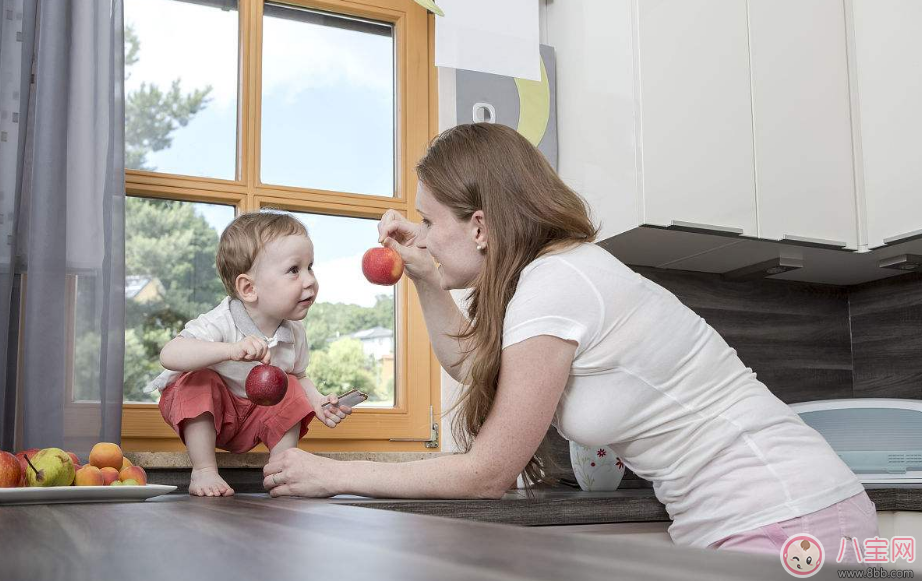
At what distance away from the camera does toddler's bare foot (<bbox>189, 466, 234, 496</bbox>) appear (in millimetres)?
1513

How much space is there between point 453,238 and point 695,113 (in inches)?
40.3

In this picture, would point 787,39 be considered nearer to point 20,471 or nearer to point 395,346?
point 395,346

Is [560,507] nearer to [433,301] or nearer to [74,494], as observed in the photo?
[433,301]

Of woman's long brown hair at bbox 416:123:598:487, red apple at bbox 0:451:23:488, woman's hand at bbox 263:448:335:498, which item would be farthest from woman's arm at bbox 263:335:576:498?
red apple at bbox 0:451:23:488

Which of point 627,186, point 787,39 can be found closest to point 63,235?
point 627,186

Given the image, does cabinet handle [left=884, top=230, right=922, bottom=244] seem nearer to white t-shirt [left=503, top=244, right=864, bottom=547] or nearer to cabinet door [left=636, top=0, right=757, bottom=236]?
cabinet door [left=636, top=0, right=757, bottom=236]

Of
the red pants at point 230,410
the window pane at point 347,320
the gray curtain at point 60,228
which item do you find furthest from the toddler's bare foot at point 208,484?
the window pane at point 347,320

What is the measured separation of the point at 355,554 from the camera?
0.35 metres

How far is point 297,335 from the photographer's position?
1851 millimetres

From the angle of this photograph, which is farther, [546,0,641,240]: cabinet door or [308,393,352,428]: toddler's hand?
[546,0,641,240]: cabinet door

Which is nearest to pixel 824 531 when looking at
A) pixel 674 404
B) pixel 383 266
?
pixel 674 404

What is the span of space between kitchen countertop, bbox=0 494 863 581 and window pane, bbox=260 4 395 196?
180 cm

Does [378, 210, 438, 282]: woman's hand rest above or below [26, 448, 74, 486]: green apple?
above

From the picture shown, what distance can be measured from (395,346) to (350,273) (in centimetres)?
23
